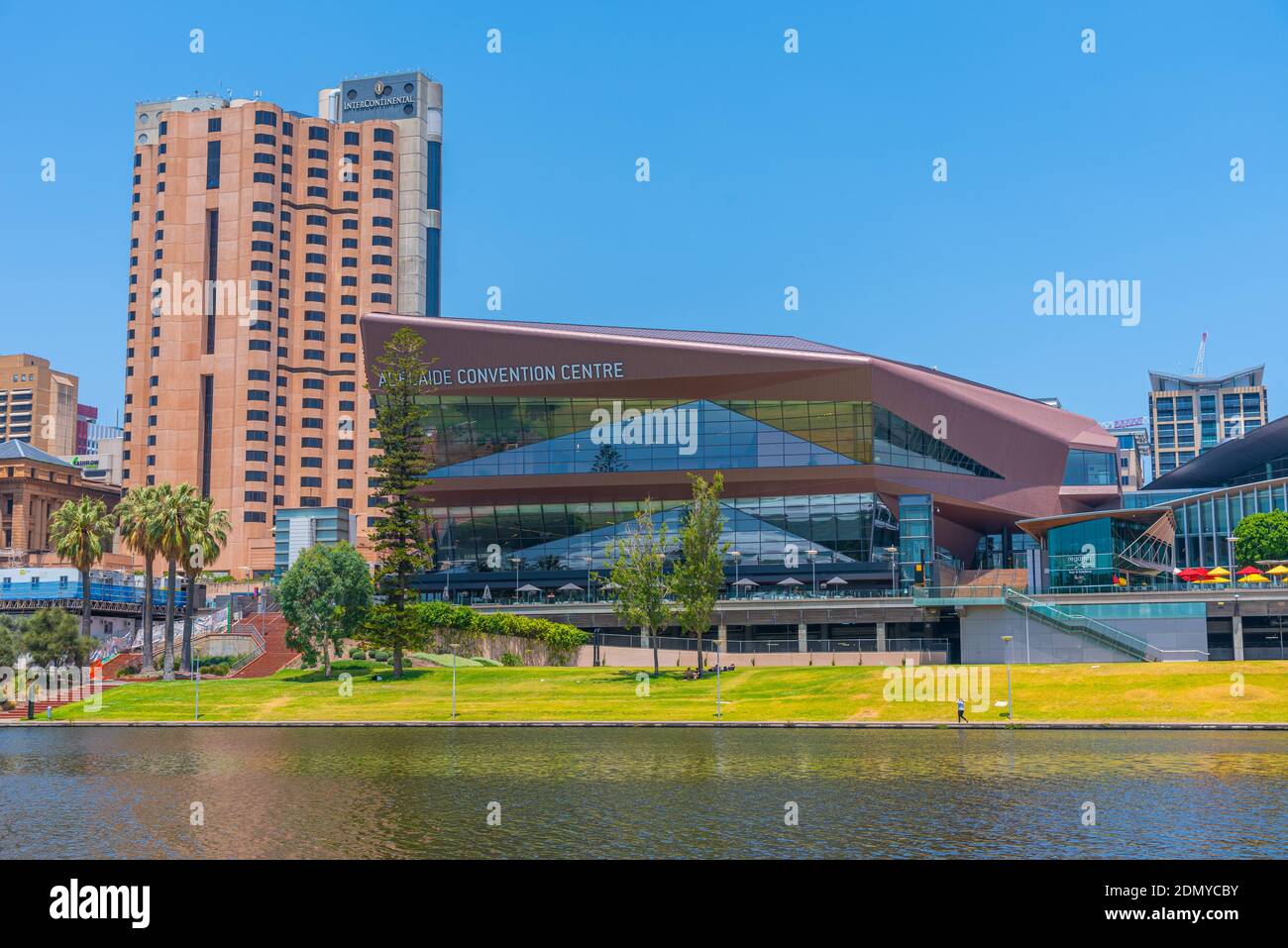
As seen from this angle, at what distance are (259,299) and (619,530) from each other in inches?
3725

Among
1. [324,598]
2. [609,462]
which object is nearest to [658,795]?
[324,598]

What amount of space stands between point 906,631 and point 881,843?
66.1m

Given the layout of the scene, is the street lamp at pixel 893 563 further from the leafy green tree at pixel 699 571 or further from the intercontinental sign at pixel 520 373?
the leafy green tree at pixel 699 571

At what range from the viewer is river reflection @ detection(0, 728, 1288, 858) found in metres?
30.4

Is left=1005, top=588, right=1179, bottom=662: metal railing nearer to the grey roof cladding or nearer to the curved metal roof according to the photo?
the grey roof cladding

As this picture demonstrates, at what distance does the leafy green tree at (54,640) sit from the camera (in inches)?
3142

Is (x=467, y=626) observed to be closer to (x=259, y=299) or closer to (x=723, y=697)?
(x=723, y=697)

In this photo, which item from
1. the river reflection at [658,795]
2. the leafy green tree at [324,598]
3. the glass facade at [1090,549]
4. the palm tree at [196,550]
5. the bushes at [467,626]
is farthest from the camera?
the glass facade at [1090,549]

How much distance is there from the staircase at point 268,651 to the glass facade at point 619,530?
1909cm

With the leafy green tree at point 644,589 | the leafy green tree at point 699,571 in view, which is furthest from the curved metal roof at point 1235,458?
the leafy green tree at point 644,589

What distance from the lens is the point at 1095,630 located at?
3147 inches

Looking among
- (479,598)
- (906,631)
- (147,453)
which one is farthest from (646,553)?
(147,453)

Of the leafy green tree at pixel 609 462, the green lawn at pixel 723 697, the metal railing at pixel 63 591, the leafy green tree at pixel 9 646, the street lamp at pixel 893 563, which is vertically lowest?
the green lawn at pixel 723 697

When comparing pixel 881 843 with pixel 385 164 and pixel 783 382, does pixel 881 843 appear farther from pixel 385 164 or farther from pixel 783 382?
pixel 385 164
